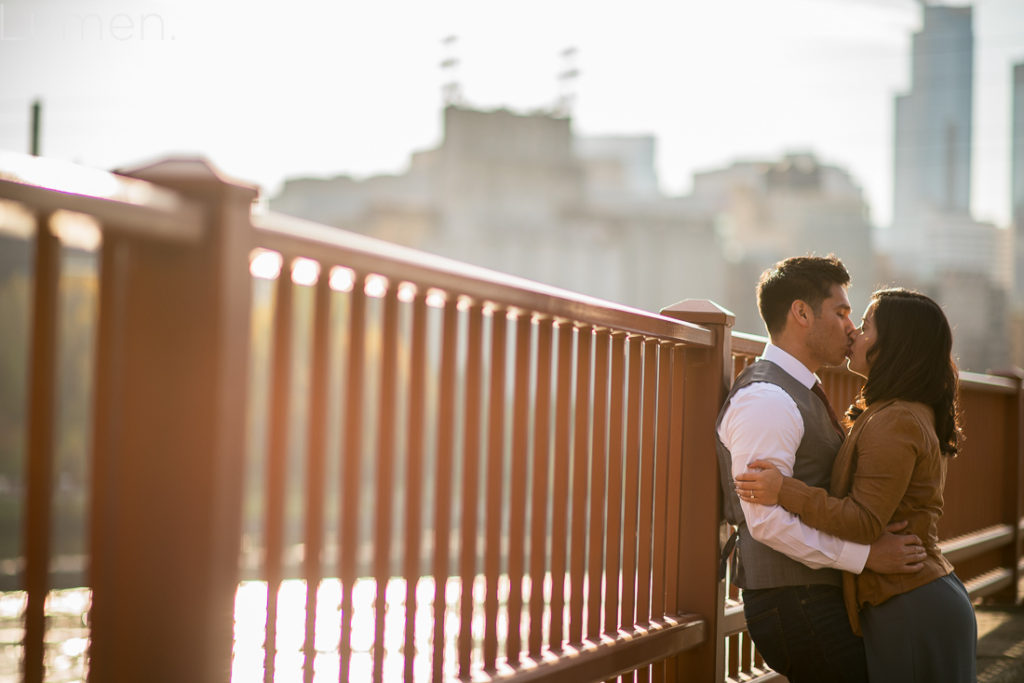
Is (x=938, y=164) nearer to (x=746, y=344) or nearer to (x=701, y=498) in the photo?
(x=746, y=344)

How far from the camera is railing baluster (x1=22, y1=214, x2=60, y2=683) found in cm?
140

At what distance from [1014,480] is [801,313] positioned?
17.2 feet

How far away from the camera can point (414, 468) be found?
2.22 metres

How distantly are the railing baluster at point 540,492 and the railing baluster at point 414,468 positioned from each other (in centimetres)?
50

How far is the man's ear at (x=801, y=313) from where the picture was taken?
351cm

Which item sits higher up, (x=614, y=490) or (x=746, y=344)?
(x=746, y=344)

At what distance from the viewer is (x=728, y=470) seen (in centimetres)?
354

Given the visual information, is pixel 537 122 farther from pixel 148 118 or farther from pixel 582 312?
pixel 582 312

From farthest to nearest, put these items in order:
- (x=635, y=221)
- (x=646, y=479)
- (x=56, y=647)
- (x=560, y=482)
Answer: (x=635, y=221), (x=56, y=647), (x=646, y=479), (x=560, y=482)

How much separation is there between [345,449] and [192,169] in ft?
2.08

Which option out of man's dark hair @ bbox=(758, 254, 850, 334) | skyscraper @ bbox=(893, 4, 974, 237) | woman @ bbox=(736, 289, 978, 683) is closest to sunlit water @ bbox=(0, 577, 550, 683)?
woman @ bbox=(736, 289, 978, 683)

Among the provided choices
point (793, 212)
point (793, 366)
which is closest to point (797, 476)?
point (793, 366)

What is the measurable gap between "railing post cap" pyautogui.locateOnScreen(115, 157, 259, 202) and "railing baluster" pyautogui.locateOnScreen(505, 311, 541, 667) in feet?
3.63

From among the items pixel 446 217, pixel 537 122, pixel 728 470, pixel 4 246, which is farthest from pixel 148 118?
pixel 728 470
